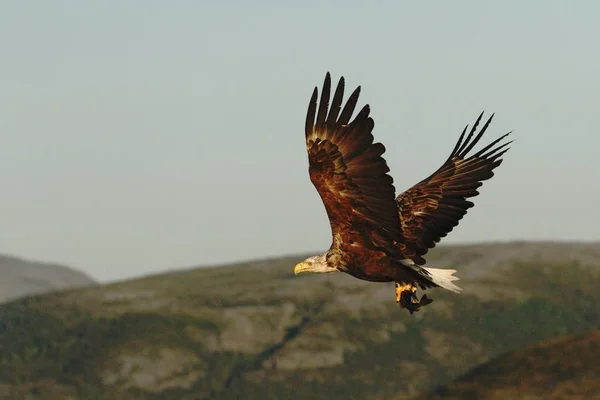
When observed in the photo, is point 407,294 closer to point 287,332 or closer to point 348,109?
point 348,109

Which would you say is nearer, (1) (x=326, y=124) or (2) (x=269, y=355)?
(1) (x=326, y=124)

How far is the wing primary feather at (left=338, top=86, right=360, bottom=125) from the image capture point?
57.3 ft

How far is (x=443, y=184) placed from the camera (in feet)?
73.8

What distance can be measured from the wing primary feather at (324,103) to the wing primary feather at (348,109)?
308mm

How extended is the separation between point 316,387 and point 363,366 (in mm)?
6229

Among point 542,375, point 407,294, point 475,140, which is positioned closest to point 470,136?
point 475,140

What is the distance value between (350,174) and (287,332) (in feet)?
291

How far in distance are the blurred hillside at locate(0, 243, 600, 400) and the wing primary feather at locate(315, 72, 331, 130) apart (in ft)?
240

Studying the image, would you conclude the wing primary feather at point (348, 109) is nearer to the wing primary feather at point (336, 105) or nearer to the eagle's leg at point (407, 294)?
the wing primary feather at point (336, 105)

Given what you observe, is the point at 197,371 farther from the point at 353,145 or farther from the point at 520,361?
the point at 353,145

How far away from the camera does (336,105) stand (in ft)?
57.6

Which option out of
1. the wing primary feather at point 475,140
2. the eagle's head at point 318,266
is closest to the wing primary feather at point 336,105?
the eagle's head at point 318,266

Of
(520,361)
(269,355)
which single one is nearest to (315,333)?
(269,355)

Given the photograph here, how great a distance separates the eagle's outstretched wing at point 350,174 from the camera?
1758cm
